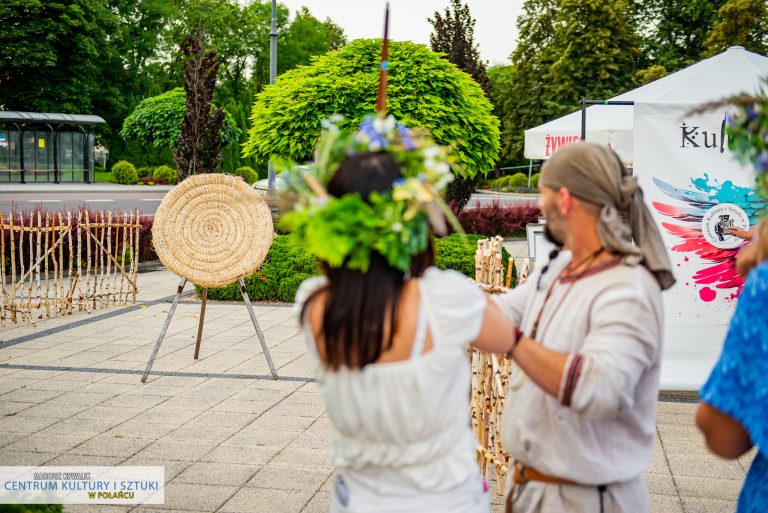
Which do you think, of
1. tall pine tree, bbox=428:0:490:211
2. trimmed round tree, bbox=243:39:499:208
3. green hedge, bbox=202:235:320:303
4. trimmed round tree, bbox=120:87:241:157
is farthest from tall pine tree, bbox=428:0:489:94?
trimmed round tree, bbox=120:87:241:157

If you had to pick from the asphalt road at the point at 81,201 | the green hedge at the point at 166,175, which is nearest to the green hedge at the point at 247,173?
the asphalt road at the point at 81,201

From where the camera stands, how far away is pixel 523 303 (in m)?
2.43

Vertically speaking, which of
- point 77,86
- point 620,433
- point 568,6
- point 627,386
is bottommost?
point 620,433

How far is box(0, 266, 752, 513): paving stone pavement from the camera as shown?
14.9 ft

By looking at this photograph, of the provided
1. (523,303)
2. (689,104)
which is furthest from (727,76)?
(523,303)

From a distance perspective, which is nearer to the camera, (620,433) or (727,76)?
(620,433)

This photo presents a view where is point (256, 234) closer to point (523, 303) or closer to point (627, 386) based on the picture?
point (523, 303)

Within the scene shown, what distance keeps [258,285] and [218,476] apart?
6947 millimetres

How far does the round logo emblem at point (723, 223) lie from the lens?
597cm

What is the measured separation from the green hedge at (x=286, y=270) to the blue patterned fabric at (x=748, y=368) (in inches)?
365

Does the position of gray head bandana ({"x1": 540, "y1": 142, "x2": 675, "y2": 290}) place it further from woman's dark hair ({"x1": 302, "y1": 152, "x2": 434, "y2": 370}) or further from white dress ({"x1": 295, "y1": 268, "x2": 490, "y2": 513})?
woman's dark hair ({"x1": 302, "y1": 152, "x2": 434, "y2": 370})

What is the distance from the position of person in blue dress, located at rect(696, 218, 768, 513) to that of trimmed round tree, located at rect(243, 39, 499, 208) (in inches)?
419

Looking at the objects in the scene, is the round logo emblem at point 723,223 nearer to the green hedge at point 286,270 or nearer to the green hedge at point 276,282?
the green hedge at point 286,270

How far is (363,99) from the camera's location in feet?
41.4
